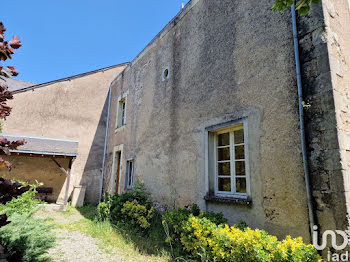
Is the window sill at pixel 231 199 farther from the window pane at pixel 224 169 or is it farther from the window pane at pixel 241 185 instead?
the window pane at pixel 224 169

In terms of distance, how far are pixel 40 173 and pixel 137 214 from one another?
6.45 metres

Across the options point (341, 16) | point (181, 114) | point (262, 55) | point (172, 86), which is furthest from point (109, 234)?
point (341, 16)

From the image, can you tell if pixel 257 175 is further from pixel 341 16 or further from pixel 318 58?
pixel 341 16

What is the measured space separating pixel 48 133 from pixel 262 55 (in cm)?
954

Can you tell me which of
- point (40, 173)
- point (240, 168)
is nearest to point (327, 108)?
point (240, 168)

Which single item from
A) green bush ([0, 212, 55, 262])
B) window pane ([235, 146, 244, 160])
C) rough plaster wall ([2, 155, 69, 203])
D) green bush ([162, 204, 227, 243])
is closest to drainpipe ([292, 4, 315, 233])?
window pane ([235, 146, 244, 160])

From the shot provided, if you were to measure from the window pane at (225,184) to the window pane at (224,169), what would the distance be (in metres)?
0.11

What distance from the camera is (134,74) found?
8641mm

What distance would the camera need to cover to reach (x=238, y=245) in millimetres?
2717

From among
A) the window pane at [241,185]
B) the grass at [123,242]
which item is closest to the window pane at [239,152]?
the window pane at [241,185]

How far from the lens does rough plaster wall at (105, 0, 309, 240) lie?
10.7 ft

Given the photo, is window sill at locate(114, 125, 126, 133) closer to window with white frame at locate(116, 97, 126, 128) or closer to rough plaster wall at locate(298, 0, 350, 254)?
window with white frame at locate(116, 97, 126, 128)

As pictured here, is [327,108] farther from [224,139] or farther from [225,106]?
[224,139]

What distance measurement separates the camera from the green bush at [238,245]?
95.0 inches
